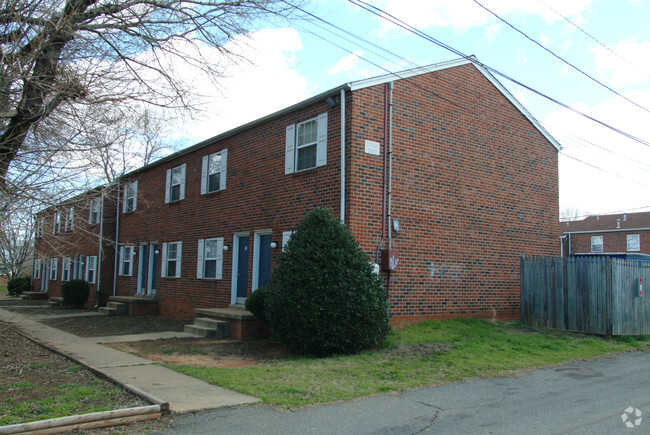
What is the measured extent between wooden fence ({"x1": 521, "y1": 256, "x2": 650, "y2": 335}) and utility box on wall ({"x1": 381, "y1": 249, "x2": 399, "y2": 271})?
4289 millimetres

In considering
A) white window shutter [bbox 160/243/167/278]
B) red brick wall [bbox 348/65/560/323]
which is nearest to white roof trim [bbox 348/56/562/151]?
red brick wall [bbox 348/65/560/323]

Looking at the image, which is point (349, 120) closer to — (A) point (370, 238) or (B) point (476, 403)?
(A) point (370, 238)

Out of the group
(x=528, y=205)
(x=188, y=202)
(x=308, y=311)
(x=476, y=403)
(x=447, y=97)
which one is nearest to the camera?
(x=476, y=403)

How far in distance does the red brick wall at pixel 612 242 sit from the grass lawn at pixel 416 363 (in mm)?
29621

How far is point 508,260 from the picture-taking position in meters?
13.9

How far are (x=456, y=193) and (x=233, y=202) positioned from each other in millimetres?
6274

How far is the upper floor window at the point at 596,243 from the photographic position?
3991 cm

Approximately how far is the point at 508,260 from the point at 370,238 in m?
4.77

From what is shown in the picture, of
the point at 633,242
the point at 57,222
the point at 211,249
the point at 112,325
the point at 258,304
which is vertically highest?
the point at 633,242

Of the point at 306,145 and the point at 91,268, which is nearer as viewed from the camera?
the point at 306,145

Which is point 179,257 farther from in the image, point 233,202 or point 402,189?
point 402,189

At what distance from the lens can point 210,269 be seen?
15.8 m

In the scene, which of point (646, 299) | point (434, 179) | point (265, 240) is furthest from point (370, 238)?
point (646, 299)

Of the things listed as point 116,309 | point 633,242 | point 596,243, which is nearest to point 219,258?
point 116,309
